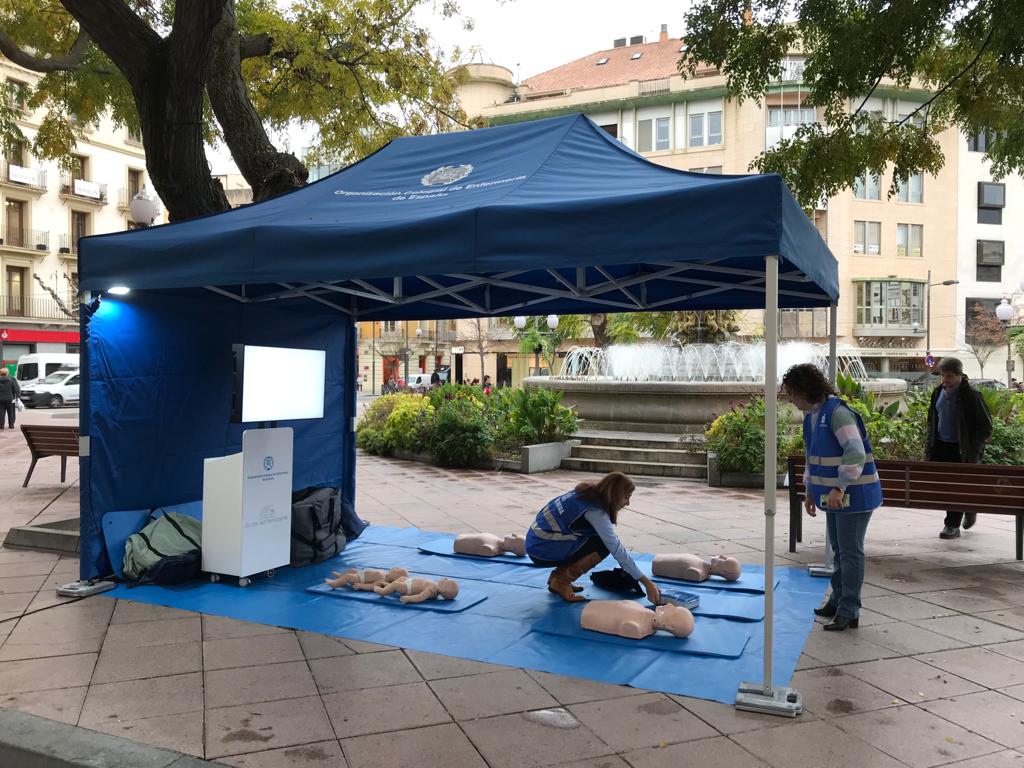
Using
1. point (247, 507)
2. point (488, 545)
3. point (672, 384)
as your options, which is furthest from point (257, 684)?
point (672, 384)

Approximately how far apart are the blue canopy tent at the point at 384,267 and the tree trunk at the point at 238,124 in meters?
1.79

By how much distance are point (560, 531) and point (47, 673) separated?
3393 mm

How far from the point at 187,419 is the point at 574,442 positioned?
880 cm

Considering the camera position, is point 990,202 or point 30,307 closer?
point 30,307

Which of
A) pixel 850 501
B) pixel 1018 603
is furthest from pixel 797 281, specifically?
pixel 1018 603

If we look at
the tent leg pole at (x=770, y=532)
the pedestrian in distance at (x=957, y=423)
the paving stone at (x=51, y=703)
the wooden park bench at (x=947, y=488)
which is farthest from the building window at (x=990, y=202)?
the paving stone at (x=51, y=703)

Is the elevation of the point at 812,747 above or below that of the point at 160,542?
below

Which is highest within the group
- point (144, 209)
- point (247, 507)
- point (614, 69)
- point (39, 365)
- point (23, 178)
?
point (614, 69)

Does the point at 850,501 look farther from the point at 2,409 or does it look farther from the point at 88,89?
the point at 2,409

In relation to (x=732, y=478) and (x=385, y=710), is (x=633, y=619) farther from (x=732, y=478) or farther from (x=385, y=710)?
(x=732, y=478)

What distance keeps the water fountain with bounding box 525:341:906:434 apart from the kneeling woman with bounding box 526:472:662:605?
9.75 meters

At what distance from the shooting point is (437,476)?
46.5 ft

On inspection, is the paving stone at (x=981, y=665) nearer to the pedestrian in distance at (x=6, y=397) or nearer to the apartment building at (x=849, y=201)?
the pedestrian in distance at (x=6, y=397)

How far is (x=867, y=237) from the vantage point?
52.1 metres
